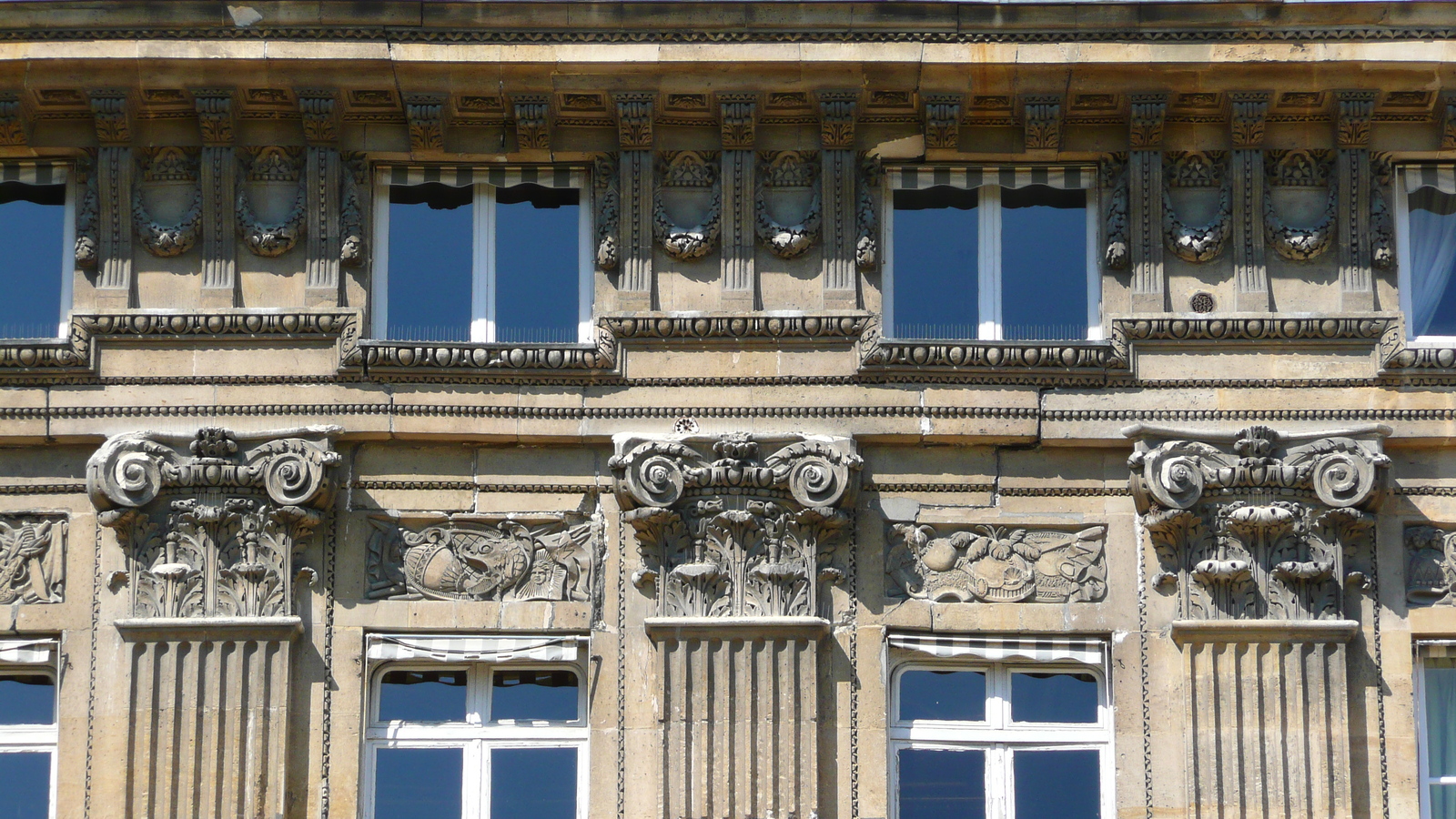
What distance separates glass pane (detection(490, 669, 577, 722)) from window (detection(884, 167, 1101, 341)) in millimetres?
3249

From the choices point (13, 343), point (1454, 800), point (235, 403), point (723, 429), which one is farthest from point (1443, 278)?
point (13, 343)

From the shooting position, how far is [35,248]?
15.1 m

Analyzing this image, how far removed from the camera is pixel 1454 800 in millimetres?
14180

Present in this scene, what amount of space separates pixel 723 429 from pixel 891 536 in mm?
1302

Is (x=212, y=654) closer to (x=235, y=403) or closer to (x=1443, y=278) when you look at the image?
(x=235, y=403)

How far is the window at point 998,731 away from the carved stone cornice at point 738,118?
3463 mm

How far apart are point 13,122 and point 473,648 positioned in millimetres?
4695

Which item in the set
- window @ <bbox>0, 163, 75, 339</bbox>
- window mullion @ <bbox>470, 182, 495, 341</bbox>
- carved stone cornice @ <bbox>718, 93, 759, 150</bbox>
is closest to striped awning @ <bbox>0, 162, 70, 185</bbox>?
window @ <bbox>0, 163, 75, 339</bbox>

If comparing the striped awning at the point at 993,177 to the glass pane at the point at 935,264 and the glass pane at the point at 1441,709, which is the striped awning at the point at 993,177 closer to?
the glass pane at the point at 935,264

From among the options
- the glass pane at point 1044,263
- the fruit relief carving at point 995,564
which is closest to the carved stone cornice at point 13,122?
the fruit relief carving at point 995,564

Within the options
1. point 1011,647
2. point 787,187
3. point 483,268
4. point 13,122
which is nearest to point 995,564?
point 1011,647

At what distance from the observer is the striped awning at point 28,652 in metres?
14.1

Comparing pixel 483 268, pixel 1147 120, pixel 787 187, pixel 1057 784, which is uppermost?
pixel 1147 120

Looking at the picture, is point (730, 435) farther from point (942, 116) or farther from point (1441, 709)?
point (1441, 709)
